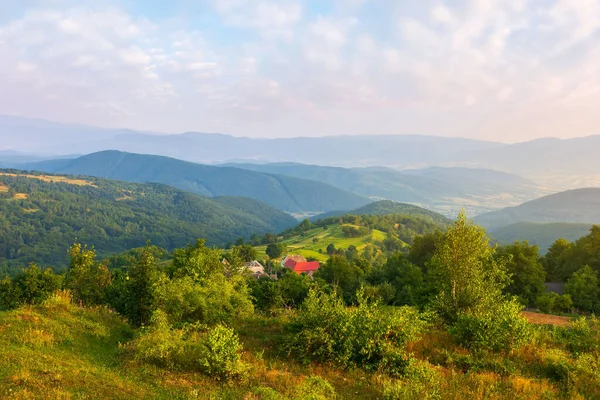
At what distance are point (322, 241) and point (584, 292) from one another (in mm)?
Result: 110627

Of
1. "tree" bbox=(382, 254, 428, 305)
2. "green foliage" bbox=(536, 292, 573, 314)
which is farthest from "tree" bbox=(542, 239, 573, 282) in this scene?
"tree" bbox=(382, 254, 428, 305)

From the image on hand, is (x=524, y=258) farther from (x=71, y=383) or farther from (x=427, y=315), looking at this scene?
(x=71, y=383)

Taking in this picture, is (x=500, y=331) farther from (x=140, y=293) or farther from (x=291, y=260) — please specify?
(x=291, y=260)

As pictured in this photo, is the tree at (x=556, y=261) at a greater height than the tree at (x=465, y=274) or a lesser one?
lesser

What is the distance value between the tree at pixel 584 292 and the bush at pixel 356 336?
3685cm

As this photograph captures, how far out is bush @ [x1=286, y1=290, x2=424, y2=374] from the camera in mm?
13328

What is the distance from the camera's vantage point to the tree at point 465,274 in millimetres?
18844

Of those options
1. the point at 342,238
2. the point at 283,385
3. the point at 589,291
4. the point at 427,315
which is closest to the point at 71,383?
the point at 283,385

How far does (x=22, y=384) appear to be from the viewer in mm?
9219

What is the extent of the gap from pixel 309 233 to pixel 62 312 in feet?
512

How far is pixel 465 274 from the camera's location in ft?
65.1

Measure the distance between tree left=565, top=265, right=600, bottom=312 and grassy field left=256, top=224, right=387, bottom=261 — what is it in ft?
275

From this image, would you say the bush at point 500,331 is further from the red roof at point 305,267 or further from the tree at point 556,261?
the red roof at point 305,267

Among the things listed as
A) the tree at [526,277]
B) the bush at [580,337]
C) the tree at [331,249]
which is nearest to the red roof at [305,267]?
the tree at [331,249]
